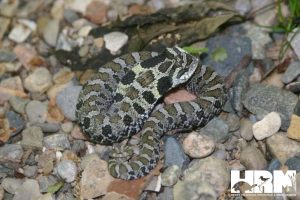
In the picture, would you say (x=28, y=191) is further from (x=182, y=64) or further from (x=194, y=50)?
(x=194, y=50)

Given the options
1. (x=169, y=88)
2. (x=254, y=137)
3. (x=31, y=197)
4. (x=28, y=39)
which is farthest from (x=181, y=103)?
(x=28, y=39)

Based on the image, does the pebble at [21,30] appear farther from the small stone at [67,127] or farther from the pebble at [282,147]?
the pebble at [282,147]

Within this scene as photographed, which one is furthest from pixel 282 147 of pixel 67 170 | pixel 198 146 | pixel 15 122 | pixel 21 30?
pixel 21 30

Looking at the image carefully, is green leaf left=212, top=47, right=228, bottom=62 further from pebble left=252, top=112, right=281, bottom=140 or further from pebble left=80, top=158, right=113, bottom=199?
pebble left=80, top=158, right=113, bottom=199

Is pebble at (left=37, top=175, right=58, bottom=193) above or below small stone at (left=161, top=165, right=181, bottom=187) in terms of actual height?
below

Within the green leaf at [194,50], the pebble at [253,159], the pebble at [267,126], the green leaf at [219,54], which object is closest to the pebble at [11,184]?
the pebble at [253,159]

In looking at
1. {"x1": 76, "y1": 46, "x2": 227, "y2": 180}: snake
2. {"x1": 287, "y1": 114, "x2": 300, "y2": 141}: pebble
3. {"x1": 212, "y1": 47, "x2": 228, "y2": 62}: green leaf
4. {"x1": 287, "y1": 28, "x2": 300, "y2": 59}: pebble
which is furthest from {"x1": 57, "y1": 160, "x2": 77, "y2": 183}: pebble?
{"x1": 287, "y1": 28, "x2": 300, "y2": 59}: pebble

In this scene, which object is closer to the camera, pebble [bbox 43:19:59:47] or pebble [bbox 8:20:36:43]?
pebble [bbox 43:19:59:47]

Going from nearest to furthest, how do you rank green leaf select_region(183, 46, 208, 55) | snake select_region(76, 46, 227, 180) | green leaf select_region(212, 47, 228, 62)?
snake select_region(76, 46, 227, 180), green leaf select_region(183, 46, 208, 55), green leaf select_region(212, 47, 228, 62)
